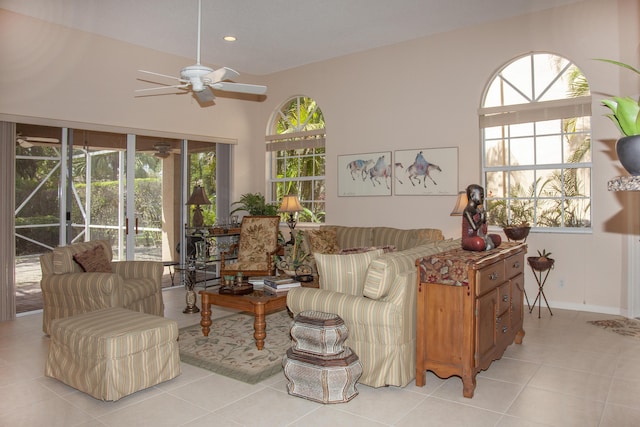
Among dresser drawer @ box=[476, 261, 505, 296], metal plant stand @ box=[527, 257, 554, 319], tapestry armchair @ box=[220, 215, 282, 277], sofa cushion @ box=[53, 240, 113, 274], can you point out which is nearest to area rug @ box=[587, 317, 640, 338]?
metal plant stand @ box=[527, 257, 554, 319]

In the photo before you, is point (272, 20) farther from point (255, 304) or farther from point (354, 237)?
point (255, 304)

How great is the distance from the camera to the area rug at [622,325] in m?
4.44

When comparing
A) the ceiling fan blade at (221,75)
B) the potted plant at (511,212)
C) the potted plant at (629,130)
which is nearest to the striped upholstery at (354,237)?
the potted plant at (511,212)

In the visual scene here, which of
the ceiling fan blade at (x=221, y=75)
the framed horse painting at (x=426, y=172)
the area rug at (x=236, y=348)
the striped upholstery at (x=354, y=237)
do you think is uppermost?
A: the ceiling fan blade at (x=221, y=75)

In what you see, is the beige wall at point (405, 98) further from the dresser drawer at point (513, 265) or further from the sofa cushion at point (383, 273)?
the sofa cushion at point (383, 273)

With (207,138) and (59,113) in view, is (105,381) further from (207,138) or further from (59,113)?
(207,138)

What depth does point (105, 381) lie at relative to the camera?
2936mm

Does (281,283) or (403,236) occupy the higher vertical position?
(403,236)

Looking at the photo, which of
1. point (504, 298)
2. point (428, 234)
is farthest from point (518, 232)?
point (504, 298)

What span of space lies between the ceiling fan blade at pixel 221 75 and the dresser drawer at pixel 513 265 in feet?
8.72

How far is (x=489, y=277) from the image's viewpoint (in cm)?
323

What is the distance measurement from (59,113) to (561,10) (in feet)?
20.7

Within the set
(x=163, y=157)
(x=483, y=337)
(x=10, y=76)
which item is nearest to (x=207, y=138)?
(x=163, y=157)

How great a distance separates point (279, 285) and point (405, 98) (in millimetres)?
3686
